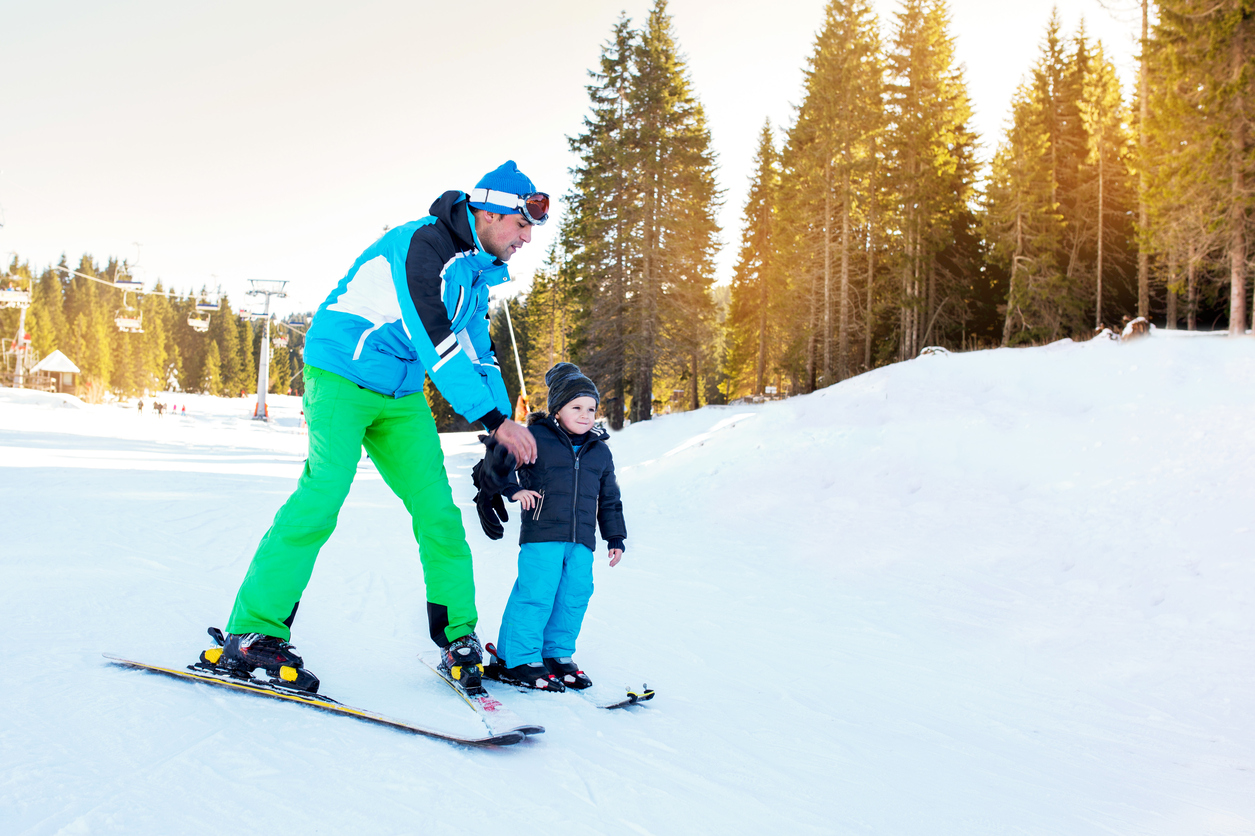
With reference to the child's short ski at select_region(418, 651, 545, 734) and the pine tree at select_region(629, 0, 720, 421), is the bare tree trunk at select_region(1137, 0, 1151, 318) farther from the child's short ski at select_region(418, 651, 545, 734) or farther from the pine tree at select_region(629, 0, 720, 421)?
the child's short ski at select_region(418, 651, 545, 734)

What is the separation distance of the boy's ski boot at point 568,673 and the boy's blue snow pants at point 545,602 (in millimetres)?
36

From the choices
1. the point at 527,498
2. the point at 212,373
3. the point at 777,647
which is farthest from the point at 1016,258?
the point at 212,373

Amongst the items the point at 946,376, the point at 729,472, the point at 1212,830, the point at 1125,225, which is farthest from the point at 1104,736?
the point at 1125,225

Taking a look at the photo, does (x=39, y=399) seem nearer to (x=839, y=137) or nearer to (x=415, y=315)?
(x=839, y=137)

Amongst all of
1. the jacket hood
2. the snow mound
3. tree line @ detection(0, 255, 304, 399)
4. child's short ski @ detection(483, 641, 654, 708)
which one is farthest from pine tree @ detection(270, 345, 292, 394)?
the jacket hood

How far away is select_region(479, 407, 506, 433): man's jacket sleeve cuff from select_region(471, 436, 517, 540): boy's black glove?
0.26 ft

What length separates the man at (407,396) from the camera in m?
2.75

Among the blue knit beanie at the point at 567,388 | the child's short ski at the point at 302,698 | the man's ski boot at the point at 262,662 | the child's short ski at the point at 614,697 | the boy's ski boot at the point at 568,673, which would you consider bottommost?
the child's short ski at the point at 614,697

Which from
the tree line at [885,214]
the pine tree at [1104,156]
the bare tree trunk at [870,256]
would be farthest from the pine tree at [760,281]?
the pine tree at [1104,156]

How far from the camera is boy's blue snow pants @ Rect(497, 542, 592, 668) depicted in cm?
324

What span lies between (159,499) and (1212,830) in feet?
33.4

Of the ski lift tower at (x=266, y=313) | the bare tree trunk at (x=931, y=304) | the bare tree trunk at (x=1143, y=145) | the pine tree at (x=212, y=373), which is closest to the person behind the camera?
the bare tree trunk at (x=1143, y=145)

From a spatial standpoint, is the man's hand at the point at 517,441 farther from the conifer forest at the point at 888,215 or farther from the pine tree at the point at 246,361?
the pine tree at the point at 246,361

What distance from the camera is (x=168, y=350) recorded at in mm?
91375
